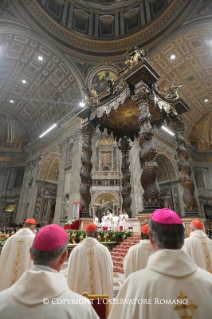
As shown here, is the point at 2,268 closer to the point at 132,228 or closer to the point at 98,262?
the point at 98,262

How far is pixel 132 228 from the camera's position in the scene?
8.28 m

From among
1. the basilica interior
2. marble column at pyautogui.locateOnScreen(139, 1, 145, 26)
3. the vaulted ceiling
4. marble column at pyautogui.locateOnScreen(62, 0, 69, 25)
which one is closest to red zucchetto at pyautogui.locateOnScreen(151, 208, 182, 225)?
the basilica interior

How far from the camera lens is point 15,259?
2.56m

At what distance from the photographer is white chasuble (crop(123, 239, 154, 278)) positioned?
7.30 ft

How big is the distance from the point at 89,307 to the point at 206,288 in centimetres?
56

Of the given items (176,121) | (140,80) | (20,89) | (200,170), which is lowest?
(176,121)

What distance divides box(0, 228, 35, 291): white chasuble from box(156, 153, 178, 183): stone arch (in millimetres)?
16158

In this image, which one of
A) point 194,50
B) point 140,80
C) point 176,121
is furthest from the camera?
point 194,50

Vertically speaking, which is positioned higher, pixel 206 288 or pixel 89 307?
pixel 206 288

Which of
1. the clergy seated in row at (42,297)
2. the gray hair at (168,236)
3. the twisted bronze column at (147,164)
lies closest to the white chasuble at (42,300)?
the clergy seated in row at (42,297)

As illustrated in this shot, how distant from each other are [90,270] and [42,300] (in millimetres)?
1811

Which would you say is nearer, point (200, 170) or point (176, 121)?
point (176, 121)

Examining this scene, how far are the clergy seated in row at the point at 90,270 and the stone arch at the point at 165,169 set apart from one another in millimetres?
15916

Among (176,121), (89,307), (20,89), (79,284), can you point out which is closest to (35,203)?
(20,89)
